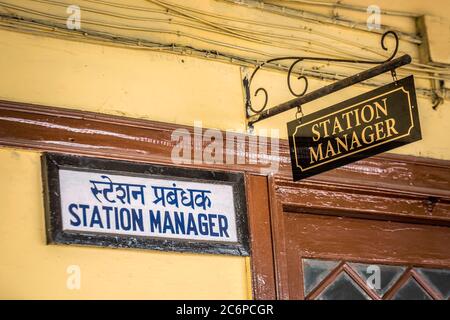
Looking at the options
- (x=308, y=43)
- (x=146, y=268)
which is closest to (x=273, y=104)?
(x=308, y=43)

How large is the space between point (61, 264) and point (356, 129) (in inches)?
56.5

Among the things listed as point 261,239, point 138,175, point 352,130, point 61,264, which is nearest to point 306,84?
point 352,130

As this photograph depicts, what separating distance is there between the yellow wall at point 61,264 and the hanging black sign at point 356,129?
679 mm

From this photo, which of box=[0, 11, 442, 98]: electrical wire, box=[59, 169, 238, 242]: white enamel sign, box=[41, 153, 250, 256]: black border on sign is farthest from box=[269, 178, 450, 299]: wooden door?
box=[0, 11, 442, 98]: electrical wire

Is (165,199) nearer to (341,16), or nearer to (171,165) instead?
(171,165)

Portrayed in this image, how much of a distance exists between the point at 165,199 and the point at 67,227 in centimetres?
52

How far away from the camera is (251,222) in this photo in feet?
16.6

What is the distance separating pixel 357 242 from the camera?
5.42m

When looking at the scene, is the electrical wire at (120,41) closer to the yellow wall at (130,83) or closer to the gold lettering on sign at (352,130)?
the yellow wall at (130,83)

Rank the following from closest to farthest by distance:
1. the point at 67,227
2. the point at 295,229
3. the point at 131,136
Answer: the point at 67,227 → the point at 131,136 → the point at 295,229

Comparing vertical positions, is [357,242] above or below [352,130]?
below

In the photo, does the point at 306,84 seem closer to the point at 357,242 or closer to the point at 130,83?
the point at 130,83

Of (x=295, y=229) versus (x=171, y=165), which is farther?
(x=295, y=229)

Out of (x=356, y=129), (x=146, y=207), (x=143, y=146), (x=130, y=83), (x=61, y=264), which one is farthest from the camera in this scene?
(x=130, y=83)
